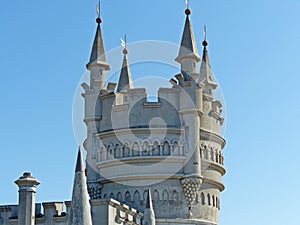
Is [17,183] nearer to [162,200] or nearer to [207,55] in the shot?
[162,200]

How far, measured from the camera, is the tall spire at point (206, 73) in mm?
50469

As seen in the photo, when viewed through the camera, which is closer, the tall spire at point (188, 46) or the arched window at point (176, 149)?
the arched window at point (176, 149)

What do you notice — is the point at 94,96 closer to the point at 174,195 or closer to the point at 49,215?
the point at 174,195

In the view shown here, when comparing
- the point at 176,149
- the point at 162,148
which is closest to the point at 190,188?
the point at 176,149

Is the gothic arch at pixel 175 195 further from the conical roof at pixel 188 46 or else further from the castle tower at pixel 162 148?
the conical roof at pixel 188 46

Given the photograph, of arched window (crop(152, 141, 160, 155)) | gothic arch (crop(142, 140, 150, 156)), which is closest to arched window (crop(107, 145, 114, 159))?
gothic arch (crop(142, 140, 150, 156))

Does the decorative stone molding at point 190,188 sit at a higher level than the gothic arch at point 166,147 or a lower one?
lower

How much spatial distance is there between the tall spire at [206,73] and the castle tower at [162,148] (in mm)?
4791

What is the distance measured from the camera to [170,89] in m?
43.9

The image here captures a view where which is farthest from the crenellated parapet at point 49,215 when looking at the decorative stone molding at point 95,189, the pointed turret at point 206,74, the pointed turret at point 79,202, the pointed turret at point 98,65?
the pointed turret at point 206,74

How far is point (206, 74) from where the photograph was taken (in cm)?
5109

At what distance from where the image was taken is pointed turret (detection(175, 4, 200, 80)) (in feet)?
147

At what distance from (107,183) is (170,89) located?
6.83 m

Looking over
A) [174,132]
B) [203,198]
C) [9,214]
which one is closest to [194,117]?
[174,132]
